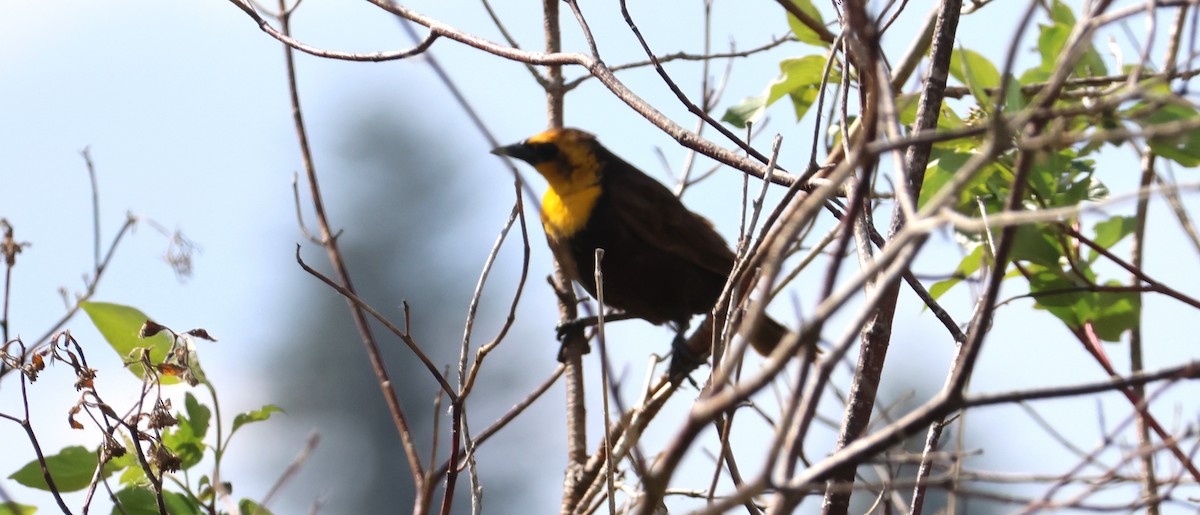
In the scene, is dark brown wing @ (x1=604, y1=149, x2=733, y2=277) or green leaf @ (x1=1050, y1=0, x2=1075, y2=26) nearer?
green leaf @ (x1=1050, y1=0, x2=1075, y2=26)

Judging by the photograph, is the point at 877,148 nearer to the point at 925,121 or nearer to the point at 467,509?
the point at 925,121

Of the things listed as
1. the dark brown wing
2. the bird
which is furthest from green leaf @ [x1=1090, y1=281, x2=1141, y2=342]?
the dark brown wing

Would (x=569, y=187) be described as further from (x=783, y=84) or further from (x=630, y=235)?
(x=783, y=84)

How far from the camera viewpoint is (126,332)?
164 centimetres

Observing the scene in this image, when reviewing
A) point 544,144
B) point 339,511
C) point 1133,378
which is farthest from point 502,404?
point 1133,378

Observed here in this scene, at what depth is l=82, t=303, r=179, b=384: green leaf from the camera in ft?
5.27

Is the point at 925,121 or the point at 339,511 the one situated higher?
the point at 339,511

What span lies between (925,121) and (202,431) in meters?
1.13

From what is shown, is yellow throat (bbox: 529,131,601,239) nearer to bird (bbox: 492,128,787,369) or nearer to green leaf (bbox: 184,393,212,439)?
bird (bbox: 492,128,787,369)

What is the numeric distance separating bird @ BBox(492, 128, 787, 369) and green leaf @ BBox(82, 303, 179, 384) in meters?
1.93

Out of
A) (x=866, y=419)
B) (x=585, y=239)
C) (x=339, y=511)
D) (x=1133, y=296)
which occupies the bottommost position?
(x=866, y=419)

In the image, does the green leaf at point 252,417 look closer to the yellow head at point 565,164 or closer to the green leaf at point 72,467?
the green leaf at point 72,467

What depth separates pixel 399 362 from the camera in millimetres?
14656

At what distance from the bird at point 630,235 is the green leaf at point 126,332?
6.34 feet
